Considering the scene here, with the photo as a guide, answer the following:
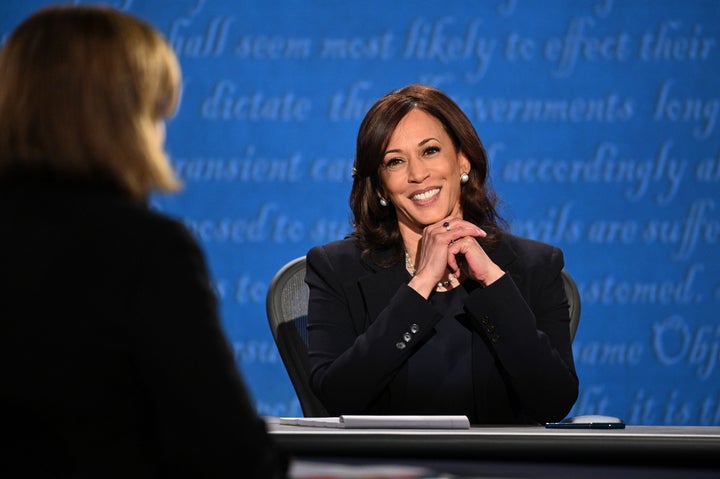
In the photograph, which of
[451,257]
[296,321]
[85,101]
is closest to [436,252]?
[451,257]

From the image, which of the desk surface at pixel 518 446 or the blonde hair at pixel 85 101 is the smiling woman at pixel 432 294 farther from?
the blonde hair at pixel 85 101

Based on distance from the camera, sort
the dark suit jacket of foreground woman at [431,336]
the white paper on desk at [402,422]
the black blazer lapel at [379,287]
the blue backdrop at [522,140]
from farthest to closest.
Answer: the blue backdrop at [522,140] < the black blazer lapel at [379,287] < the dark suit jacket of foreground woman at [431,336] < the white paper on desk at [402,422]

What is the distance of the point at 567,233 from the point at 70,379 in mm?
3603

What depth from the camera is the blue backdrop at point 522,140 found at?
14.3 ft

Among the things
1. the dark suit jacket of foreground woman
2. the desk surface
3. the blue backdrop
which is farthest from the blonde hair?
the blue backdrop

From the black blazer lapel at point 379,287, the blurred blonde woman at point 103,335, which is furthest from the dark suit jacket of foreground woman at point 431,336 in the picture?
the blurred blonde woman at point 103,335

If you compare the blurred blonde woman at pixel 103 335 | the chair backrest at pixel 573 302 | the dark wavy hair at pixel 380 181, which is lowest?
the blurred blonde woman at pixel 103 335

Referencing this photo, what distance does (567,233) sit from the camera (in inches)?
171

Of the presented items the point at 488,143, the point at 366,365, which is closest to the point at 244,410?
the point at 366,365

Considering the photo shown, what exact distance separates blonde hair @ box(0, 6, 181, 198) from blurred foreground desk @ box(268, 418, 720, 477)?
21.7 inches

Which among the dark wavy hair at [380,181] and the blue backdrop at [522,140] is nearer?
the dark wavy hair at [380,181]

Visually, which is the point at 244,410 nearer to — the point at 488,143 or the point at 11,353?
the point at 11,353

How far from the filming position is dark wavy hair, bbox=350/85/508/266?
97.7 inches

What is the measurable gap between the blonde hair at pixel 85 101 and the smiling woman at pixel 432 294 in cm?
114
